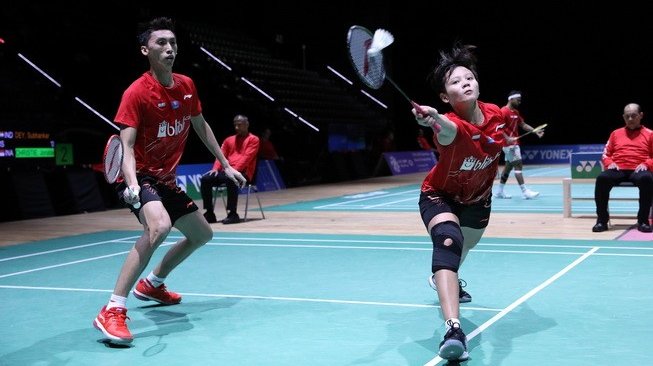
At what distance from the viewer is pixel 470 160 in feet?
Result: 13.4

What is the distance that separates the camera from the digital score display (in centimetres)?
1194

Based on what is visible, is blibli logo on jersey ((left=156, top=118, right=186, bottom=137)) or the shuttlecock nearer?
the shuttlecock

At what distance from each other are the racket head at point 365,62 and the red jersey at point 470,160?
588mm

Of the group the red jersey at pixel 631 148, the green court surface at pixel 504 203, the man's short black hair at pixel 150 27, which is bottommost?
the green court surface at pixel 504 203

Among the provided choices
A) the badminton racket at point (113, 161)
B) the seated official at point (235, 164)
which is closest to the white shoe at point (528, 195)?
the seated official at point (235, 164)

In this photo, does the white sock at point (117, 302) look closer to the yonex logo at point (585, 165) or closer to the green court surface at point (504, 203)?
the yonex logo at point (585, 165)

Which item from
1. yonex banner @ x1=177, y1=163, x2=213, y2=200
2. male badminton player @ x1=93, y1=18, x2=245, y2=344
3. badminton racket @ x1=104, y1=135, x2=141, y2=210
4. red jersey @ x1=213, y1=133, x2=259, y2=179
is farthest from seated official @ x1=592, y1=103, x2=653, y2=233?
yonex banner @ x1=177, y1=163, x2=213, y2=200

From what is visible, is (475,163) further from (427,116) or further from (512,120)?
(512,120)

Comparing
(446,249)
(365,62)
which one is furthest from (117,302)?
(365,62)

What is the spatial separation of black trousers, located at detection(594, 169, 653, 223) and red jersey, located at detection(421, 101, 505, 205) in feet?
15.0

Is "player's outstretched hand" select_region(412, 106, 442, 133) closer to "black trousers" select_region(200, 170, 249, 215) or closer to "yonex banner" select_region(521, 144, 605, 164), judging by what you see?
"black trousers" select_region(200, 170, 249, 215)

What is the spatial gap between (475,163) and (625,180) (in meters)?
5.06

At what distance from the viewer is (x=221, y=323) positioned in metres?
4.66

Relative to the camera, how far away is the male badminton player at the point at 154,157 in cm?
432
